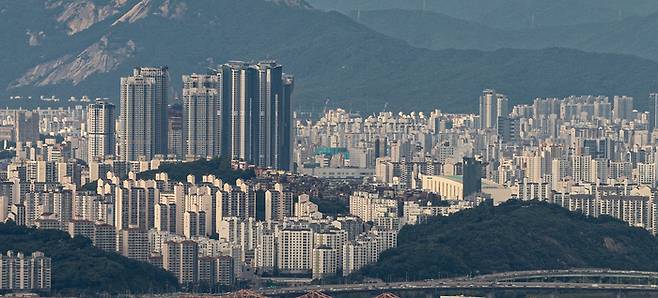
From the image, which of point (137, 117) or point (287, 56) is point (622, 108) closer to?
point (287, 56)

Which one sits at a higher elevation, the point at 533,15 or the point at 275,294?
the point at 533,15

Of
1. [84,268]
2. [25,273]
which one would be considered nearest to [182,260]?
[84,268]

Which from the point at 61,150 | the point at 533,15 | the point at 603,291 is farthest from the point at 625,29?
the point at 603,291

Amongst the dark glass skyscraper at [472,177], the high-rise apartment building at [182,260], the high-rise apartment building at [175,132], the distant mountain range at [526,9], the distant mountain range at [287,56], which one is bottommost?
the high-rise apartment building at [182,260]

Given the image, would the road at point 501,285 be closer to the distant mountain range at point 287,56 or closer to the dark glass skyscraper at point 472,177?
the dark glass skyscraper at point 472,177

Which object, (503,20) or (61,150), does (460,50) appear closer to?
(503,20)

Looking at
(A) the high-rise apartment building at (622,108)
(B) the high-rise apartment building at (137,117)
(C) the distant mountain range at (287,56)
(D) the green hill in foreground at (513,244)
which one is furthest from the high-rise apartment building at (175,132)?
(A) the high-rise apartment building at (622,108)
